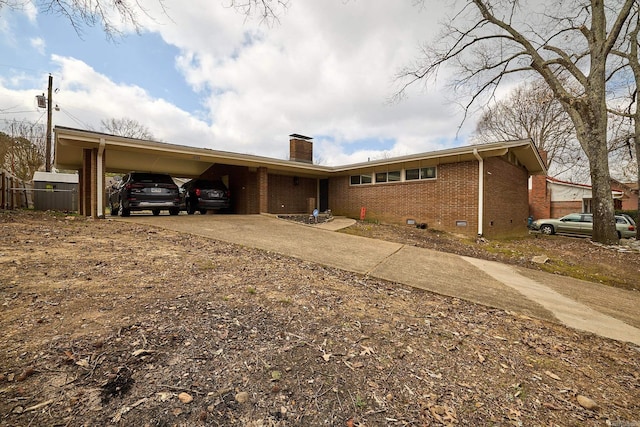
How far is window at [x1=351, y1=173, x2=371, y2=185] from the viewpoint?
1418 centimetres

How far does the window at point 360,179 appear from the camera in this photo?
46.5 ft

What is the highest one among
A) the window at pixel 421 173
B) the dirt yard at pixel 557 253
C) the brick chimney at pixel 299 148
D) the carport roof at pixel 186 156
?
the brick chimney at pixel 299 148

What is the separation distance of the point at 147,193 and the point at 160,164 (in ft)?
11.7


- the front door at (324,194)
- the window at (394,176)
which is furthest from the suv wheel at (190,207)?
the window at (394,176)

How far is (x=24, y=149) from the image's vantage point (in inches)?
824

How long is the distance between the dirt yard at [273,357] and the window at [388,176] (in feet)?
31.1

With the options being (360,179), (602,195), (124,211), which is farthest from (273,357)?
(602,195)

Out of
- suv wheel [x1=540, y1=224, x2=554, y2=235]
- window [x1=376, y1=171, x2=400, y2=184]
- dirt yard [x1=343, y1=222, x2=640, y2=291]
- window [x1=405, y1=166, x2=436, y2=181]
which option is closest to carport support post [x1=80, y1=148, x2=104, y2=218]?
dirt yard [x1=343, y1=222, x2=640, y2=291]

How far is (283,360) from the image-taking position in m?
2.25

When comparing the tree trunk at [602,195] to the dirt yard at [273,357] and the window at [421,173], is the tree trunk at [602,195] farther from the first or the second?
the dirt yard at [273,357]

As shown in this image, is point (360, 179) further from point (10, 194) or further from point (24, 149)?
point (24, 149)

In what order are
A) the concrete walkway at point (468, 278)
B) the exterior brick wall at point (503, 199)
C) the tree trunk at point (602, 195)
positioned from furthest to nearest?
the exterior brick wall at point (503, 199)
the tree trunk at point (602, 195)
the concrete walkway at point (468, 278)

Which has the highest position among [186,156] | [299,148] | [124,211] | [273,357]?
[299,148]

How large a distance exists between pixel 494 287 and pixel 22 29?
9.29 meters
